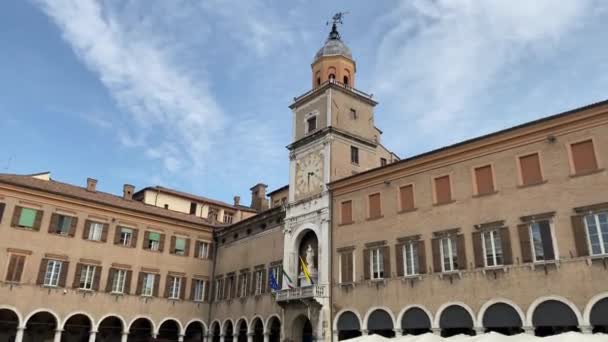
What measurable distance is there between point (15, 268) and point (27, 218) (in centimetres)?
313

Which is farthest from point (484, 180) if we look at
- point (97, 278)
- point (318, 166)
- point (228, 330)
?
point (97, 278)

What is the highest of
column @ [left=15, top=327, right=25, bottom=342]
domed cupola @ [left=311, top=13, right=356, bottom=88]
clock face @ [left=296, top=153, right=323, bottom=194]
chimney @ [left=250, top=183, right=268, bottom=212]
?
domed cupola @ [left=311, top=13, right=356, bottom=88]

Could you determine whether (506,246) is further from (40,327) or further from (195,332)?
(40,327)

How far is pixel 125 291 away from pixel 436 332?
72.4 ft

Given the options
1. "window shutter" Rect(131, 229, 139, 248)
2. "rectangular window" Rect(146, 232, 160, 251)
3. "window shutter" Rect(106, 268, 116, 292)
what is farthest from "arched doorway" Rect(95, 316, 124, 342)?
"rectangular window" Rect(146, 232, 160, 251)

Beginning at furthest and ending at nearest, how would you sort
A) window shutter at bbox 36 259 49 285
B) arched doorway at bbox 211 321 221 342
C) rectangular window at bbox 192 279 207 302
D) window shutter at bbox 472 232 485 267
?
rectangular window at bbox 192 279 207 302 → arched doorway at bbox 211 321 221 342 → window shutter at bbox 36 259 49 285 → window shutter at bbox 472 232 485 267

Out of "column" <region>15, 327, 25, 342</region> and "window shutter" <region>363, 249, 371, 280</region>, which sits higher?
"window shutter" <region>363, 249, 371, 280</region>

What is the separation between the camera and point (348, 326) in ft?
87.0

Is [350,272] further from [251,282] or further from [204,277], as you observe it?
[204,277]

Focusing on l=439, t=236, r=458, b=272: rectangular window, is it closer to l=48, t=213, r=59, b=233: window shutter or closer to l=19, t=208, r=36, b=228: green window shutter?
l=48, t=213, r=59, b=233: window shutter

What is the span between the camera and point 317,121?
109ft

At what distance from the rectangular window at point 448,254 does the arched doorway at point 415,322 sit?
7.51 feet

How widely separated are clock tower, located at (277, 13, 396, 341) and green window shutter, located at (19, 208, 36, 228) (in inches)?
625

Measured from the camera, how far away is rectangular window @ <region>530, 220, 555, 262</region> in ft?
65.3
